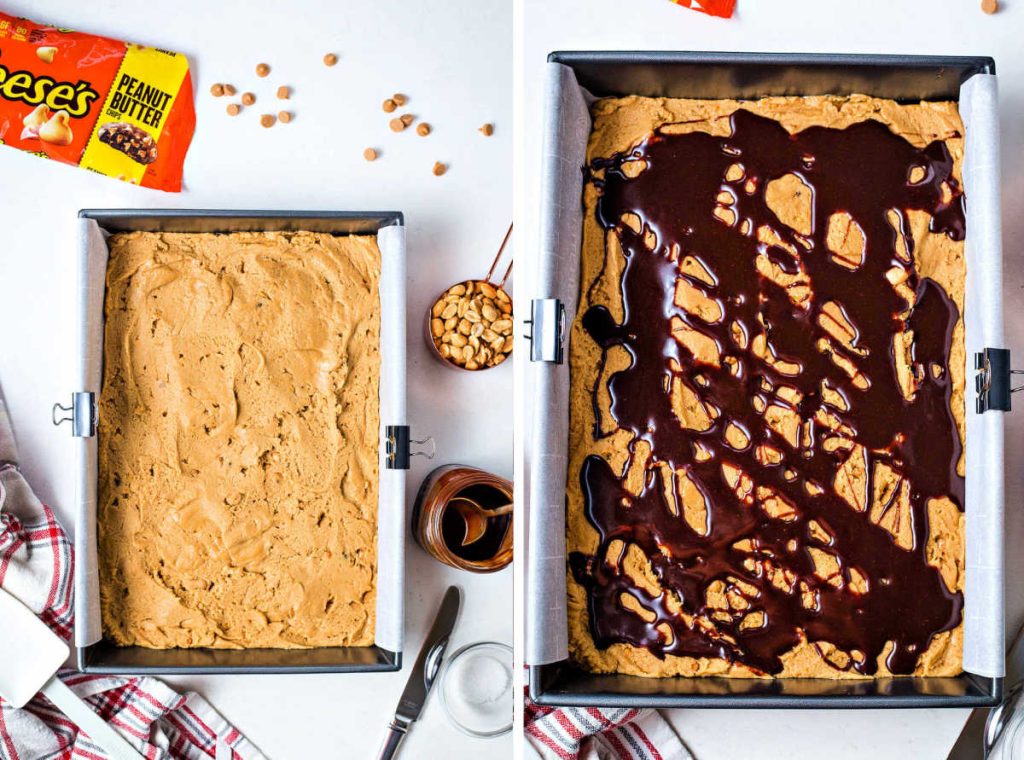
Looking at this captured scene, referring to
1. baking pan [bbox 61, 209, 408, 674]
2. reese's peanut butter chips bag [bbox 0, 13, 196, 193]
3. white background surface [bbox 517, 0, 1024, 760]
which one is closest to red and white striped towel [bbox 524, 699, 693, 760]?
white background surface [bbox 517, 0, 1024, 760]

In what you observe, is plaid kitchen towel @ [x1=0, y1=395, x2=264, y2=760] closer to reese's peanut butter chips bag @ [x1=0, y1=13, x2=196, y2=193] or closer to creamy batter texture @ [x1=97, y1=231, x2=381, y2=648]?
creamy batter texture @ [x1=97, y1=231, x2=381, y2=648]

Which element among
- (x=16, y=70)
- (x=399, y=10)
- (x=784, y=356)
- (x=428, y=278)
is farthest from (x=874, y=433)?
(x=16, y=70)

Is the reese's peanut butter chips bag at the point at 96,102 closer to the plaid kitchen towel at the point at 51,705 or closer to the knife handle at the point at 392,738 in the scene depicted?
the plaid kitchen towel at the point at 51,705

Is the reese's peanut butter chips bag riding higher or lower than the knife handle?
higher

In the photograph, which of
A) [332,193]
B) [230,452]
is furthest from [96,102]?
[230,452]

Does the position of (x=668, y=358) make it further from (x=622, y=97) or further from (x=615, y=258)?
(x=622, y=97)

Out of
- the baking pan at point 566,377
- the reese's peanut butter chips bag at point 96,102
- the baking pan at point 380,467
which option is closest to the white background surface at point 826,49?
the baking pan at point 566,377
